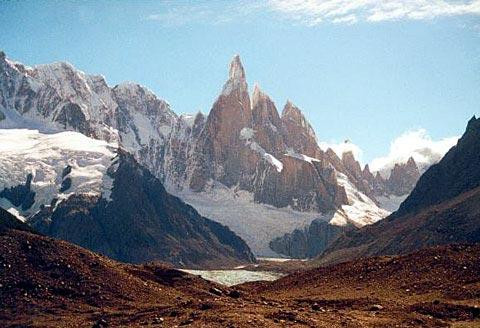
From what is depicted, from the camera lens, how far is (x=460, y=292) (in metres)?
57.3

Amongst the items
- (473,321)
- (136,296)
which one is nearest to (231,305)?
(136,296)

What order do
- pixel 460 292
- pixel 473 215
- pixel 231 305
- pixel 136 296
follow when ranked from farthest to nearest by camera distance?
pixel 473 215 → pixel 136 296 → pixel 460 292 → pixel 231 305

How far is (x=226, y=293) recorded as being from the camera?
6612 cm

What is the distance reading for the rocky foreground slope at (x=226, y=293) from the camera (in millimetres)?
49625

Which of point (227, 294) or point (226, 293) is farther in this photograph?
point (226, 293)

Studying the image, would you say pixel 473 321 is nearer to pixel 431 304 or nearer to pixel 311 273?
pixel 431 304

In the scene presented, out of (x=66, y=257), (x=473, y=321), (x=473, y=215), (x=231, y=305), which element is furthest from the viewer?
(x=473, y=215)

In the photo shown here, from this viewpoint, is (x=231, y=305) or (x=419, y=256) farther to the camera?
(x=419, y=256)

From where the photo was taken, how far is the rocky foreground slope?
49625 millimetres

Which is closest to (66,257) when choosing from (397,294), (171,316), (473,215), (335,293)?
(171,316)

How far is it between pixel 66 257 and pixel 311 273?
83.5 feet

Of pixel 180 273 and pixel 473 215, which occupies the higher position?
pixel 473 215

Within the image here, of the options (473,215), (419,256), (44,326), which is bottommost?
(44,326)

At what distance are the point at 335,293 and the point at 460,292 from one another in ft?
37.4
